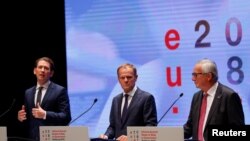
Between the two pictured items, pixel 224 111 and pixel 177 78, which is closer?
pixel 224 111

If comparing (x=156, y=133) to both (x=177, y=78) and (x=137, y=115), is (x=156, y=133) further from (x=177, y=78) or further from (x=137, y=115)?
(x=177, y=78)

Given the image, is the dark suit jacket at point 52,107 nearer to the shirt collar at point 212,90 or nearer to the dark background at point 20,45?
the shirt collar at point 212,90

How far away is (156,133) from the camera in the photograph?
3.39 meters

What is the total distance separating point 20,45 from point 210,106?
302 centimetres

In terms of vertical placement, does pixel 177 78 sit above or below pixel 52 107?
above

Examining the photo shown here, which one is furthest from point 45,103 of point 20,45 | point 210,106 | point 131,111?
point 20,45

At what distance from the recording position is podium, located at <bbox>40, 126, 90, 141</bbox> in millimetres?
3633

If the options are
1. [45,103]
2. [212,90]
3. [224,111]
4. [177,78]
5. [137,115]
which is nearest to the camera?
[224,111]

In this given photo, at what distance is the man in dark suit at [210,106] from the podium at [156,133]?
664 millimetres

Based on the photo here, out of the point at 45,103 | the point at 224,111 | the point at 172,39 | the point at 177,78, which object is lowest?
the point at 224,111

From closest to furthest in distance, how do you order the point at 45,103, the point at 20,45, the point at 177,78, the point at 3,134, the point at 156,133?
the point at 156,133 < the point at 3,134 < the point at 45,103 < the point at 177,78 < the point at 20,45

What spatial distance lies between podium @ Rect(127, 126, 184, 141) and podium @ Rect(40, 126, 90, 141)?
342 millimetres

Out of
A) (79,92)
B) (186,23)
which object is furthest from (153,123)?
(79,92)

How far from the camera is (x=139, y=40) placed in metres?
5.69
